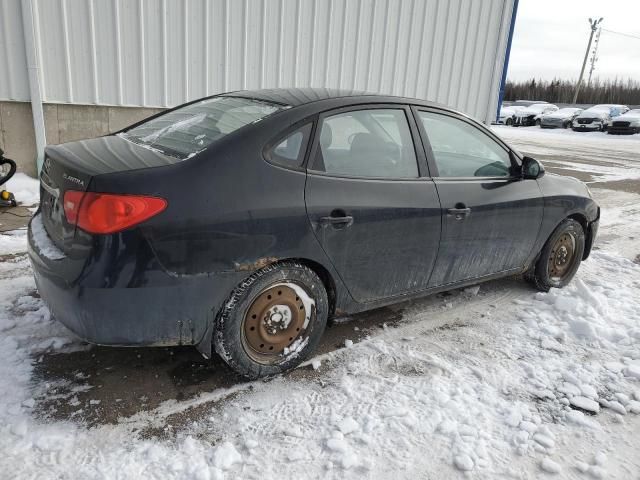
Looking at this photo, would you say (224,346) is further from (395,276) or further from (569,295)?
(569,295)

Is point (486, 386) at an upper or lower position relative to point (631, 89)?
lower

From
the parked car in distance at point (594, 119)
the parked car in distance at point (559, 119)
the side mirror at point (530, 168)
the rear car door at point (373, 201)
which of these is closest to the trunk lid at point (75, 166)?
the rear car door at point (373, 201)

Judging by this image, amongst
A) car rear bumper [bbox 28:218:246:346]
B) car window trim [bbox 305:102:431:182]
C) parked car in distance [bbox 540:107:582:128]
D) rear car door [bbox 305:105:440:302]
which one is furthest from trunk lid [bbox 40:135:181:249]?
parked car in distance [bbox 540:107:582:128]

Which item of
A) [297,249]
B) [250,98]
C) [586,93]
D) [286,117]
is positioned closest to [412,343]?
[297,249]

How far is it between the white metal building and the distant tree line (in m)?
41.3

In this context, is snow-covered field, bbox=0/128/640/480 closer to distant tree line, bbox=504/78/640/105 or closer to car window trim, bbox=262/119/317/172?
car window trim, bbox=262/119/317/172

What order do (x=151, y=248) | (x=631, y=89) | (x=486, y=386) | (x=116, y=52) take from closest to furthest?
(x=151, y=248) → (x=486, y=386) → (x=116, y=52) → (x=631, y=89)

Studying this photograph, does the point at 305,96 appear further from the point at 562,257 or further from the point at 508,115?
the point at 508,115

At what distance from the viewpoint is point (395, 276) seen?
3217 mm

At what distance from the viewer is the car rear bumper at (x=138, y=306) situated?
2334mm

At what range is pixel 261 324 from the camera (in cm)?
276

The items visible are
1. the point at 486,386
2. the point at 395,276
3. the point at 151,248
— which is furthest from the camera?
the point at 395,276

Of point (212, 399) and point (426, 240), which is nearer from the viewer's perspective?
point (212, 399)

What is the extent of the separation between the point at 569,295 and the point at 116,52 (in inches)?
248
